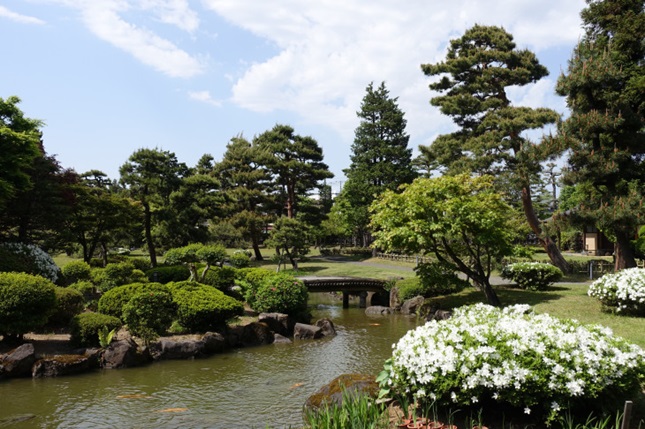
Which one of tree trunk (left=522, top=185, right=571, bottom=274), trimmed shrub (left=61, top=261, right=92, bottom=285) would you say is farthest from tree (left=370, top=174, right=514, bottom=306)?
trimmed shrub (left=61, top=261, right=92, bottom=285)

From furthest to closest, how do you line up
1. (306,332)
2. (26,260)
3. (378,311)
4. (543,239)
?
(543,239)
(378,311)
(26,260)
(306,332)

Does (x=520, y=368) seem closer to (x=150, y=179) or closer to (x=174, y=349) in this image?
(x=174, y=349)

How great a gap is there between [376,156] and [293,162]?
340 inches

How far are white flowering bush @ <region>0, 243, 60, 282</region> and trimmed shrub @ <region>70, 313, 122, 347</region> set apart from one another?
520cm

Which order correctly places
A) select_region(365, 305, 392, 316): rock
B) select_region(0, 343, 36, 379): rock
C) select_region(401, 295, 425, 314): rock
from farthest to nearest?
select_region(365, 305, 392, 316): rock < select_region(401, 295, 425, 314): rock < select_region(0, 343, 36, 379): rock

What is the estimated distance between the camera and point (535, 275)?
22.2 metres

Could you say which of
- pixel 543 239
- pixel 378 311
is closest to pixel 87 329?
pixel 378 311

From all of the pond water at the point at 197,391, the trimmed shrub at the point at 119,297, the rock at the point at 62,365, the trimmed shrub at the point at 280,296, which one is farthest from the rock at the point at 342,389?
the trimmed shrub at the point at 280,296

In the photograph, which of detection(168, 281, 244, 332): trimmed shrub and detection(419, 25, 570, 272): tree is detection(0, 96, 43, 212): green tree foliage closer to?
detection(168, 281, 244, 332): trimmed shrub

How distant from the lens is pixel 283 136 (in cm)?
4684

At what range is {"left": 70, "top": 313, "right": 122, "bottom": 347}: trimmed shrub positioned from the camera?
13461 mm

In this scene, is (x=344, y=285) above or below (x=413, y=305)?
above

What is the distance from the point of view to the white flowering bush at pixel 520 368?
5.99m

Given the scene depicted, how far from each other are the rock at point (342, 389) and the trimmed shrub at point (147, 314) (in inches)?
313
